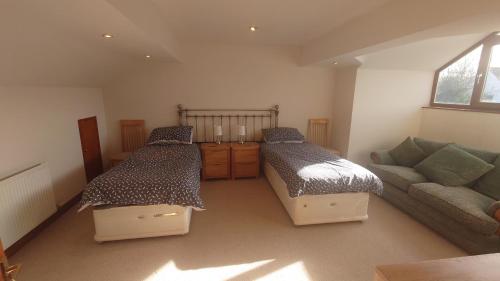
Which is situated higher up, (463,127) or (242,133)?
(463,127)

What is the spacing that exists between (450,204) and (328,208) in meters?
1.19

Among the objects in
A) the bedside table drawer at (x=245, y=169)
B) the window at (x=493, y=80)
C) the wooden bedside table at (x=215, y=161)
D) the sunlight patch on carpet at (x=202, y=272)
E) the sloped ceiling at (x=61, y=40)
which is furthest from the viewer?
the bedside table drawer at (x=245, y=169)

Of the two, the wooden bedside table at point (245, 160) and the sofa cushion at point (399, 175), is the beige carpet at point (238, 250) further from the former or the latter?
the wooden bedside table at point (245, 160)

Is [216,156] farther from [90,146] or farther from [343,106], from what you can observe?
[343,106]

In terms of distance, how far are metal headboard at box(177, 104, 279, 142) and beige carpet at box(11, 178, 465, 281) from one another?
1.75 meters

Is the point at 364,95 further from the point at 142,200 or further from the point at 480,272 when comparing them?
the point at 142,200

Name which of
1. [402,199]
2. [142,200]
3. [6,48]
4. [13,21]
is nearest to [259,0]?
[13,21]

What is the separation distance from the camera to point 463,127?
330cm

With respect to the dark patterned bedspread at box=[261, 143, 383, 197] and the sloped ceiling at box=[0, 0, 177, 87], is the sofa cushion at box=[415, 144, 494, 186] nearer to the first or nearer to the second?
the dark patterned bedspread at box=[261, 143, 383, 197]

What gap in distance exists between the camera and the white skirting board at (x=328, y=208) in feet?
8.35

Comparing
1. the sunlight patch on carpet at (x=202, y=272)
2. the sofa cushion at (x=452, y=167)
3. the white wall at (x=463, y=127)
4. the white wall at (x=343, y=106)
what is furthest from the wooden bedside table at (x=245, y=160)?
the white wall at (x=463, y=127)

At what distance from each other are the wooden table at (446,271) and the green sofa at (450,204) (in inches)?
60.9

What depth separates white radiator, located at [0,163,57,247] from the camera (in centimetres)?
197

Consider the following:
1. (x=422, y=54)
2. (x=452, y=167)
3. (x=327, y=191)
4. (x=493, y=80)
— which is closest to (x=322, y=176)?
(x=327, y=191)
